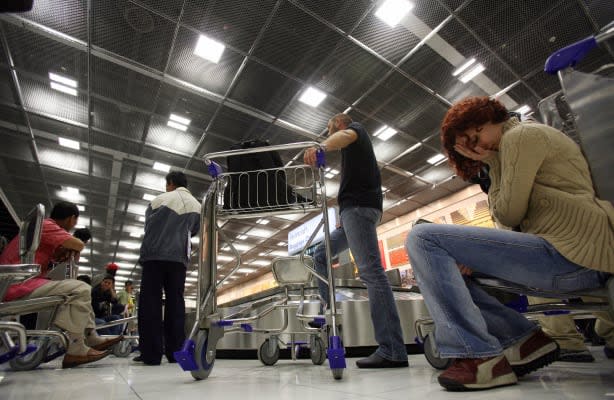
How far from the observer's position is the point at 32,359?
2.81 m

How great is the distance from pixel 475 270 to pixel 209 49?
5.23 meters

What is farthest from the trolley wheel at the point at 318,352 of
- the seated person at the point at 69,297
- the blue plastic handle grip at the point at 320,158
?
the seated person at the point at 69,297

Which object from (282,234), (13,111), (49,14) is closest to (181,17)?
(49,14)

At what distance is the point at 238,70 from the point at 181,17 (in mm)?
1202

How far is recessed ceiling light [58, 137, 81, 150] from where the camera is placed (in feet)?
23.3

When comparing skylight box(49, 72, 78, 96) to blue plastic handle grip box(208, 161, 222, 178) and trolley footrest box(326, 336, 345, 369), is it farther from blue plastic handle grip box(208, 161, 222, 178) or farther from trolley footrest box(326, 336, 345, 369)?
trolley footrest box(326, 336, 345, 369)

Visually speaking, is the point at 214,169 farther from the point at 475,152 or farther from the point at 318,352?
the point at 318,352

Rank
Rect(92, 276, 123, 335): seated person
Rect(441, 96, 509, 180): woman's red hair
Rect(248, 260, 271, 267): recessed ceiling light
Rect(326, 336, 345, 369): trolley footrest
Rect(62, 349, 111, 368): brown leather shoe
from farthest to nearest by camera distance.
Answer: Rect(248, 260, 271, 267): recessed ceiling light, Rect(92, 276, 123, 335): seated person, Rect(62, 349, 111, 368): brown leather shoe, Rect(326, 336, 345, 369): trolley footrest, Rect(441, 96, 509, 180): woman's red hair

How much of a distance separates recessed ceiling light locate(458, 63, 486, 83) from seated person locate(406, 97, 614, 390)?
547cm

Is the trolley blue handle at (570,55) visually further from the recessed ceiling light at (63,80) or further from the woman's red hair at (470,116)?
the recessed ceiling light at (63,80)

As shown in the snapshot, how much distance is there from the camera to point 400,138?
761 cm

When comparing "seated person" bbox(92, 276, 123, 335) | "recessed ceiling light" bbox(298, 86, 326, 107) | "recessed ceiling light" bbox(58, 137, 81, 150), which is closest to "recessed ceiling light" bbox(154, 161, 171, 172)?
"recessed ceiling light" bbox(58, 137, 81, 150)

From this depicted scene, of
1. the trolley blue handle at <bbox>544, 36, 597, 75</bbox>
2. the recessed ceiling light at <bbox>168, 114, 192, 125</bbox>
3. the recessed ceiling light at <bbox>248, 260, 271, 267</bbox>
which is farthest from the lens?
the recessed ceiling light at <bbox>248, 260, 271, 267</bbox>

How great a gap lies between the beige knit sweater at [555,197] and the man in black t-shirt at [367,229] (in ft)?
3.43
